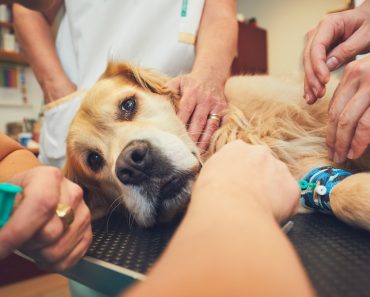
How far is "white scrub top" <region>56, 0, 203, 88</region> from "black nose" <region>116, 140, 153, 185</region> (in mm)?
680

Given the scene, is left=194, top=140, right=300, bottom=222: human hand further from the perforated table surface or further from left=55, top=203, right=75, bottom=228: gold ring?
left=55, top=203, right=75, bottom=228: gold ring

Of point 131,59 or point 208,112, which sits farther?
point 131,59

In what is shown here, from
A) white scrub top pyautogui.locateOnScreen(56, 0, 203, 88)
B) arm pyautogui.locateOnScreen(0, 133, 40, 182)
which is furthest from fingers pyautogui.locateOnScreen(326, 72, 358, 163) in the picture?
white scrub top pyautogui.locateOnScreen(56, 0, 203, 88)

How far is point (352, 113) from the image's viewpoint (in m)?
0.74

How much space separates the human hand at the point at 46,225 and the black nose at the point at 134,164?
0.29 meters

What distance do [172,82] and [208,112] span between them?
0.62 ft

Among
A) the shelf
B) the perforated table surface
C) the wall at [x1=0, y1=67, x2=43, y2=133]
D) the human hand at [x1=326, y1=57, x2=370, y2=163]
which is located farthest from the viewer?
the wall at [x1=0, y1=67, x2=43, y2=133]

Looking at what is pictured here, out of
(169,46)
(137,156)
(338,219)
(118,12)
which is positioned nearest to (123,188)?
(137,156)

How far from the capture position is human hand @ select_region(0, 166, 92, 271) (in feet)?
1.69

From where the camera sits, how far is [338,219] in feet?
2.59

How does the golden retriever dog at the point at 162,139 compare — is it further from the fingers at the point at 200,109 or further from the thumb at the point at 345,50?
the thumb at the point at 345,50

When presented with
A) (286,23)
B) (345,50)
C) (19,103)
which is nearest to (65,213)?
(345,50)

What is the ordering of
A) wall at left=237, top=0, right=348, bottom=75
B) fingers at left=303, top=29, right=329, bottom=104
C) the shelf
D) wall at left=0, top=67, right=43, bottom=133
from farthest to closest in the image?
wall at left=237, top=0, right=348, bottom=75, wall at left=0, top=67, right=43, bottom=133, the shelf, fingers at left=303, top=29, right=329, bottom=104

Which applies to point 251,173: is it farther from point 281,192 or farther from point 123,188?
point 123,188
